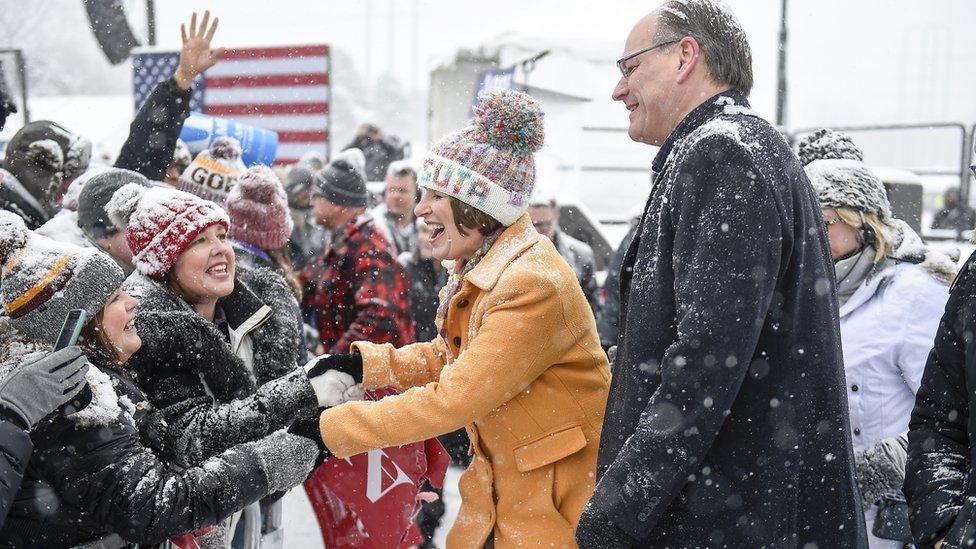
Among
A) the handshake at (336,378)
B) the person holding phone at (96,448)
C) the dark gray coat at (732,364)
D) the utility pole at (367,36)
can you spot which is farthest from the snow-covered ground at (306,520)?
the utility pole at (367,36)

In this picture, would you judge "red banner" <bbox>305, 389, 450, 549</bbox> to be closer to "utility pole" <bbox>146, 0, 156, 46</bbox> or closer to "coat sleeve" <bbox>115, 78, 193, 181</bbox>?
"coat sleeve" <bbox>115, 78, 193, 181</bbox>

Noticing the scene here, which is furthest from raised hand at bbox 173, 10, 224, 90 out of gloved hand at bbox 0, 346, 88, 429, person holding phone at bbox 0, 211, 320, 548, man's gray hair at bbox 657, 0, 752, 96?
man's gray hair at bbox 657, 0, 752, 96

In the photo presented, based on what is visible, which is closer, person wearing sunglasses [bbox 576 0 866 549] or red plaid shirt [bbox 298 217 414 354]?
person wearing sunglasses [bbox 576 0 866 549]

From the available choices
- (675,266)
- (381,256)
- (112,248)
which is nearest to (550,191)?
(381,256)

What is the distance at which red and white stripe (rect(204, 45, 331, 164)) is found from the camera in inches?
304

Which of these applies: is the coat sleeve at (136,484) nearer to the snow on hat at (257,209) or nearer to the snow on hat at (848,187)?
the snow on hat at (257,209)

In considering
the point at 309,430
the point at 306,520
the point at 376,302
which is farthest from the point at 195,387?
the point at 306,520

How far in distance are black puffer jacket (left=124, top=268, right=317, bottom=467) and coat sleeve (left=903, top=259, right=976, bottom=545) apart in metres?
1.69

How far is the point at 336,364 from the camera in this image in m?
2.82

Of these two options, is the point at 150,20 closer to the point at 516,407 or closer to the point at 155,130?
the point at 155,130

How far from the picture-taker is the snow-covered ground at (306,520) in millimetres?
5261

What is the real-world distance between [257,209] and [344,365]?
169 centimetres

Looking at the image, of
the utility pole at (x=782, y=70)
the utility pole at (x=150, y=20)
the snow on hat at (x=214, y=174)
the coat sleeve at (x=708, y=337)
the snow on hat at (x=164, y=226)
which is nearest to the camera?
the coat sleeve at (x=708, y=337)

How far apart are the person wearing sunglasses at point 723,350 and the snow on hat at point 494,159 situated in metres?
0.64
